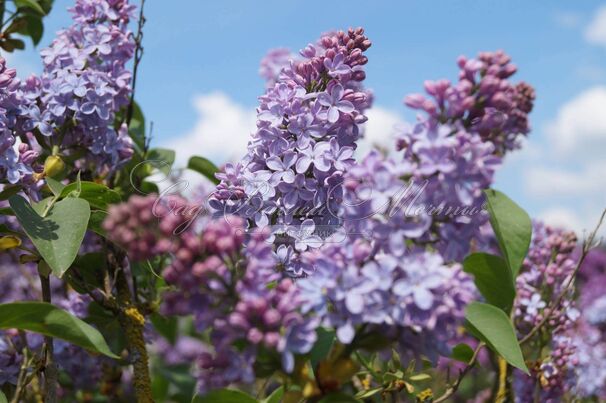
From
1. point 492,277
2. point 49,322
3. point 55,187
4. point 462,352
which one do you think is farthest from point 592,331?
point 49,322

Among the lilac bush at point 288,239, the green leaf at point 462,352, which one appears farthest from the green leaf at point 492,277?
the green leaf at point 462,352

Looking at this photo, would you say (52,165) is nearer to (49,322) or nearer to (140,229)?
(49,322)

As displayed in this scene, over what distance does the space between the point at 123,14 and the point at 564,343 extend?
5.38ft

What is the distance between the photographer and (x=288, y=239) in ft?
4.48

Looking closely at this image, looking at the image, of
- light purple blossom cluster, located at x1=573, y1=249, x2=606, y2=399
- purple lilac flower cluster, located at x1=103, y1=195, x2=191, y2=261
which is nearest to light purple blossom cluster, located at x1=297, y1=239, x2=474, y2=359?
purple lilac flower cluster, located at x1=103, y1=195, x2=191, y2=261

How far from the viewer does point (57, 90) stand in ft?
5.90

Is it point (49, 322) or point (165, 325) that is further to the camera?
point (165, 325)

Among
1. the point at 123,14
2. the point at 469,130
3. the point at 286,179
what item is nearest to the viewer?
the point at 469,130

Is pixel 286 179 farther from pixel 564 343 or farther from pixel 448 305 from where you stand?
pixel 564 343

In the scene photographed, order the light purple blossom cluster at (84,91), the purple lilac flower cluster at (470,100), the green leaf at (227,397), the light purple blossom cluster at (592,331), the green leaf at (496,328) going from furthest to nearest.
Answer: the light purple blossom cluster at (592,331)
the light purple blossom cluster at (84,91)
the green leaf at (496,328)
the green leaf at (227,397)
the purple lilac flower cluster at (470,100)

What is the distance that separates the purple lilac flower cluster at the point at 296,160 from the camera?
52.0 inches

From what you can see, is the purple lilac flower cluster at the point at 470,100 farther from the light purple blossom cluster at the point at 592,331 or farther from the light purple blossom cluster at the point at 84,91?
the light purple blossom cluster at the point at 592,331

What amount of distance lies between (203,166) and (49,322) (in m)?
1.11

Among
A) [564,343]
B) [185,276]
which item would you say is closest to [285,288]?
[185,276]
